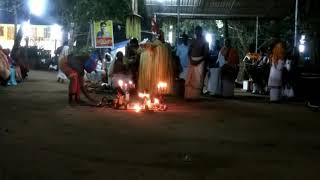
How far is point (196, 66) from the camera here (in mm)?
15648

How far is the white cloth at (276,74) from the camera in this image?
15.6 metres

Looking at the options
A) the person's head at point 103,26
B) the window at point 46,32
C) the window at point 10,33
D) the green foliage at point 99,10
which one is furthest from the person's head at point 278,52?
the window at point 10,33

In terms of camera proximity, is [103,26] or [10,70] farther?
[103,26]

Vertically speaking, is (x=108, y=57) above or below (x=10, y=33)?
below

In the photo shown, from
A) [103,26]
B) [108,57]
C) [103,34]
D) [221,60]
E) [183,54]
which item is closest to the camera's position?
[221,60]

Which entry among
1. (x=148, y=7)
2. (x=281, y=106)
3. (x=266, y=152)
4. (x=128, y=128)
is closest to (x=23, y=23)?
(x=148, y=7)

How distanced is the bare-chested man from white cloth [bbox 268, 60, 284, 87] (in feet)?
6.35

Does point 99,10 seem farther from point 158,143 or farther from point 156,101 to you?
point 158,143

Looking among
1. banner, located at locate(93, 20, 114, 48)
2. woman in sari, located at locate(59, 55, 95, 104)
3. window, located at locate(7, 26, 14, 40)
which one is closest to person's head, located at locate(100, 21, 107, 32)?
banner, located at locate(93, 20, 114, 48)

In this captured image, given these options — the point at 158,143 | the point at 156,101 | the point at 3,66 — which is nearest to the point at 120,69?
the point at 156,101

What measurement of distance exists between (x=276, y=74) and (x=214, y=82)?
2.58 meters

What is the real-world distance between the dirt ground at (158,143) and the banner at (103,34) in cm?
982

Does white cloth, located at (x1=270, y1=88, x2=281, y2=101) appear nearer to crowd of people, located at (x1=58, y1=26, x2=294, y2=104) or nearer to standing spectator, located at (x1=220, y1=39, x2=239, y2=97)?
crowd of people, located at (x1=58, y1=26, x2=294, y2=104)

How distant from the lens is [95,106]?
13.6 metres
